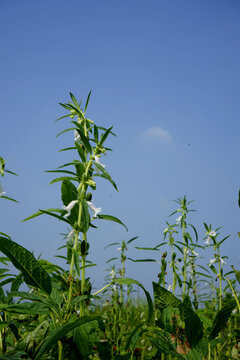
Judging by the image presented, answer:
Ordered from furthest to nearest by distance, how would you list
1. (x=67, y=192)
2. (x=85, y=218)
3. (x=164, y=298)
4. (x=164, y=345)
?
1. (x=67, y=192)
2. (x=85, y=218)
3. (x=164, y=298)
4. (x=164, y=345)

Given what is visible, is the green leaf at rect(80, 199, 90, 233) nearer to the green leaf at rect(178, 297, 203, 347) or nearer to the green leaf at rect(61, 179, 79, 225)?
the green leaf at rect(61, 179, 79, 225)

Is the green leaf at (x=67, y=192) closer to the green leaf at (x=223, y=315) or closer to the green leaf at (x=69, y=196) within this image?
the green leaf at (x=69, y=196)

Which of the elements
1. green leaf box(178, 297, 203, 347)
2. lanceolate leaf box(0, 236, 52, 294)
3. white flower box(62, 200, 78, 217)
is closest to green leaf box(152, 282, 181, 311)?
green leaf box(178, 297, 203, 347)

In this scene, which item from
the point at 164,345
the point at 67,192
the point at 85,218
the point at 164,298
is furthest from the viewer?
the point at 67,192

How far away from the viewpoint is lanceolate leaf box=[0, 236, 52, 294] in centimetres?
96

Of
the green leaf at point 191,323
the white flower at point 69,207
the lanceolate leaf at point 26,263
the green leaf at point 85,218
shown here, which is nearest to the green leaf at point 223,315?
the green leaf at point 191,323

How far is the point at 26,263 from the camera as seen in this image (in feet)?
3.33

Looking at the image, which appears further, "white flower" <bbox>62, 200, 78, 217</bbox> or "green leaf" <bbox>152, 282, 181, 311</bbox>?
"white flower" <bbox>62, 200, 78, 217</bbox>

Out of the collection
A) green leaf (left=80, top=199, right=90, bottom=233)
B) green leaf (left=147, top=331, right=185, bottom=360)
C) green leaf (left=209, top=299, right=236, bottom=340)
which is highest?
green leaf (left=80, top=199, right=90, bottom=233)

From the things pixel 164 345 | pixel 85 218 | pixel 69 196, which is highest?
pixel 69 196

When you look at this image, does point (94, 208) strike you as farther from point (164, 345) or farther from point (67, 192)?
point (164, 345)

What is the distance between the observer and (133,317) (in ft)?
19.3

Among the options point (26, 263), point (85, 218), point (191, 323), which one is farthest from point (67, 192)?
point (191, 323)

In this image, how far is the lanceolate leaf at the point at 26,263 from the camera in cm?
96
